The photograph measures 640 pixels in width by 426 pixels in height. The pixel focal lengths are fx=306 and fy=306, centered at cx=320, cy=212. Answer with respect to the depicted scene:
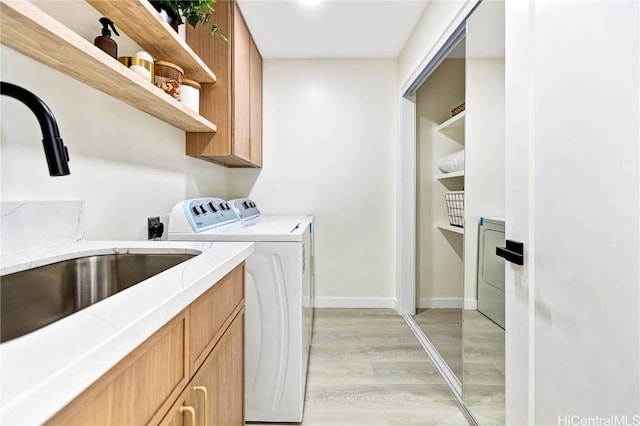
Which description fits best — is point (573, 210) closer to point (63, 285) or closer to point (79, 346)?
point (79, 346)


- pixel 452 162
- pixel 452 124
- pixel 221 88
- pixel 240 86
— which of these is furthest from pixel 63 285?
pixel 452 124

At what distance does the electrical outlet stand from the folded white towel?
2.16m

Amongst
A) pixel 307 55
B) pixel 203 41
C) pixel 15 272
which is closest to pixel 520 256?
pixel 15 272

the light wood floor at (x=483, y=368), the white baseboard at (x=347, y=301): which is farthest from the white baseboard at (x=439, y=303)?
the light wood floor at (x=483, y=368)

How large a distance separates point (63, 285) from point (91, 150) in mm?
553

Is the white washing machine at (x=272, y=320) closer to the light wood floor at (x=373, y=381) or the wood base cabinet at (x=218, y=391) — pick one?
the light wood floor at (x=373, y=381)

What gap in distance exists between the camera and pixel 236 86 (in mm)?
2037

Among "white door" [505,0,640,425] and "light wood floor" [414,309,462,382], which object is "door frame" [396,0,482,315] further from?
"white door" [505,0,640,425]

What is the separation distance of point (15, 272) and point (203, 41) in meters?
1.77

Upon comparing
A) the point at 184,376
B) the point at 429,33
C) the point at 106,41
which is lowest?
the point at 184,376

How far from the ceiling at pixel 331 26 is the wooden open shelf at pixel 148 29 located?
36.6 inches

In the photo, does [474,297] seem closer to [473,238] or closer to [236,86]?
[473,238]

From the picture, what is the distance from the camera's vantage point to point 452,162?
255 cm

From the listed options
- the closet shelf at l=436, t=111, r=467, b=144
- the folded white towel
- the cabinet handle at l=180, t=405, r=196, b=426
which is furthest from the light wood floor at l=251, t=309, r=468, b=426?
the closet shelf at l=436, t=111, r=467, b=144
